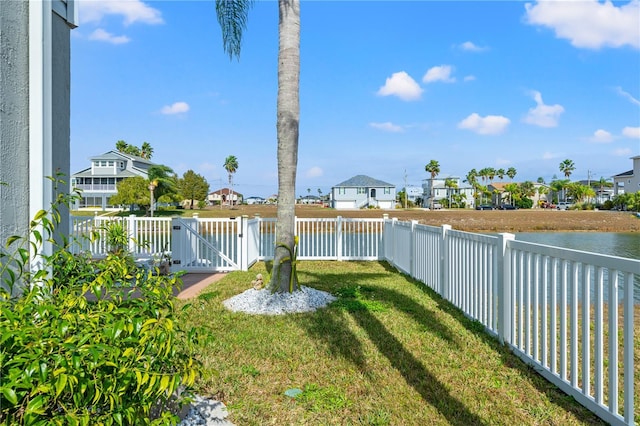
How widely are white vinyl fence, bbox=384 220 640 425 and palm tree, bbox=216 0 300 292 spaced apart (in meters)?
2.31

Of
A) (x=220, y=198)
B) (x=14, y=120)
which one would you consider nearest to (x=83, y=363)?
(x=14, y=120)

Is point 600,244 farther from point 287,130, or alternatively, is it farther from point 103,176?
point 103,176

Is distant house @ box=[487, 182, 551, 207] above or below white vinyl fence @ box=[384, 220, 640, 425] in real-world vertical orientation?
above

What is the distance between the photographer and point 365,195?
222 feet

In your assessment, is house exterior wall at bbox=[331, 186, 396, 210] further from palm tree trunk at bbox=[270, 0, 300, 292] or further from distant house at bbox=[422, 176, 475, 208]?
palm tree trunk at bbox=[270, 0, 300, 292]

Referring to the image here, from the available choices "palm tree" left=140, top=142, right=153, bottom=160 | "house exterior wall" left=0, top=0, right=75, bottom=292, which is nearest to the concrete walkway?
"house exterior wall" left=0, top=0, right=75, bottom=292

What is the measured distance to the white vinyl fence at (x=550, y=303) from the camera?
8.08ft

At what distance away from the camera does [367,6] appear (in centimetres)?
945

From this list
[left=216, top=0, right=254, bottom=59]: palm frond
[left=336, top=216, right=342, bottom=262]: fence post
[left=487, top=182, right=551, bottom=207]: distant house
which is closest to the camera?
[left=216, top=0, right=254, bottom=59]: palm frond

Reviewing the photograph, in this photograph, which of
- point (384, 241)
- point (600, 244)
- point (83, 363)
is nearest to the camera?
point (83, 363)

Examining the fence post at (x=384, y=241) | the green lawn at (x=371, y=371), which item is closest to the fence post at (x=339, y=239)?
the fence post at (x=384, y=241)

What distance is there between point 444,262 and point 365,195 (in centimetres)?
6234

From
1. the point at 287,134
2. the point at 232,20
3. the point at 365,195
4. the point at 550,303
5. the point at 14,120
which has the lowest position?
the point at 550,303

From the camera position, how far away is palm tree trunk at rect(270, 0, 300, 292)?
574cm
